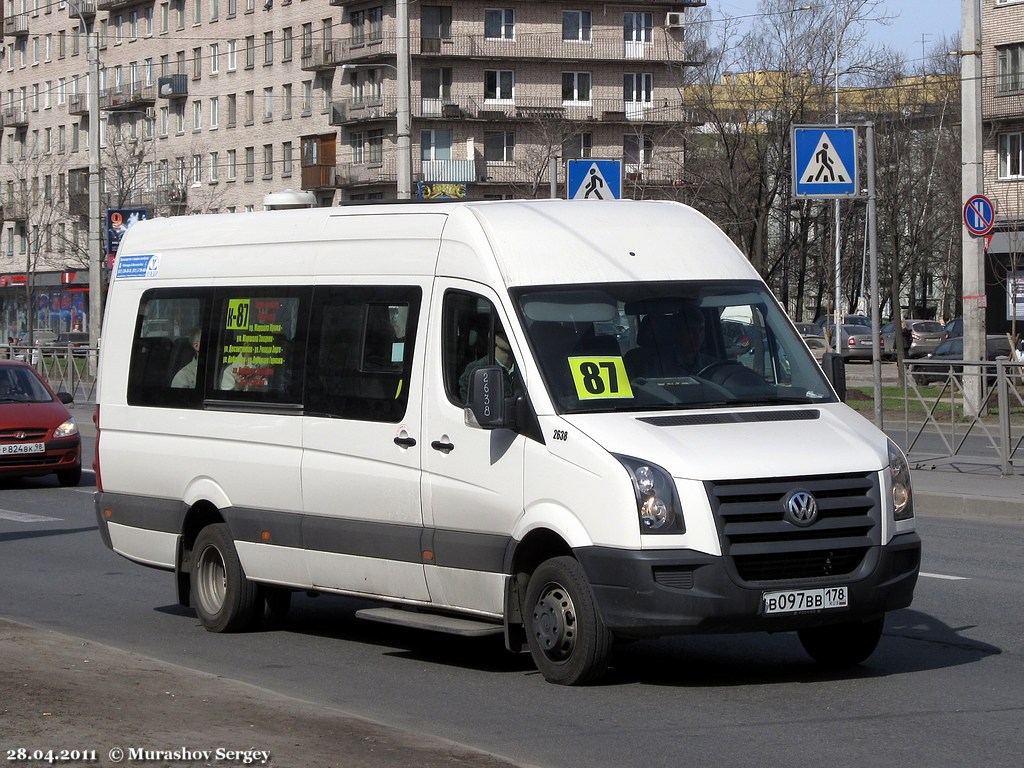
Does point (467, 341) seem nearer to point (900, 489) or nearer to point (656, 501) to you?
point (656, 501)

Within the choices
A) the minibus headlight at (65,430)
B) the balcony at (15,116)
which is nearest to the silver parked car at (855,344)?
the minibus headlight at (65,430)

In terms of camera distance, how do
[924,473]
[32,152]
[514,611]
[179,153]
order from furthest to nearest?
[32,152]
[179,153]
[924,473]
[514,611]

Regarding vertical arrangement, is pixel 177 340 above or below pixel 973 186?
below

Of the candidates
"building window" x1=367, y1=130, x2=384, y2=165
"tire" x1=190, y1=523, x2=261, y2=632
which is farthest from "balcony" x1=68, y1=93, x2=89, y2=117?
"tire" x1=190, y1=523, x2=261, y2=632

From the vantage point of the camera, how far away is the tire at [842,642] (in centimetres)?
844

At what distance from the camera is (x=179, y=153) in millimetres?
95438

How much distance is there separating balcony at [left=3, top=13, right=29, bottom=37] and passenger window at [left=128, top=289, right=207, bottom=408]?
104 meters

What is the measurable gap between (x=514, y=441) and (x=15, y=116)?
353ft

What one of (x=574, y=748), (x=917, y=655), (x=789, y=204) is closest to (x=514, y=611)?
(x=574, y=748)

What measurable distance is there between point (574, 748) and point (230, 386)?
13.6 ft

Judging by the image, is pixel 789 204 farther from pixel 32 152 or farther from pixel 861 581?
pixel 32 152

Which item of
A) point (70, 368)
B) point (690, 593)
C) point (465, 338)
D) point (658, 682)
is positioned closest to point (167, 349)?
point (465, 338)

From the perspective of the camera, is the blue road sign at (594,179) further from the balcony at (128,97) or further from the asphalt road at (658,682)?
the balcony at (128,97)

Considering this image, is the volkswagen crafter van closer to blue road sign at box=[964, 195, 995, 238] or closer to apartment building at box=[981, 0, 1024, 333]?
blue road sign at box=[964, 195, 995, 238]
